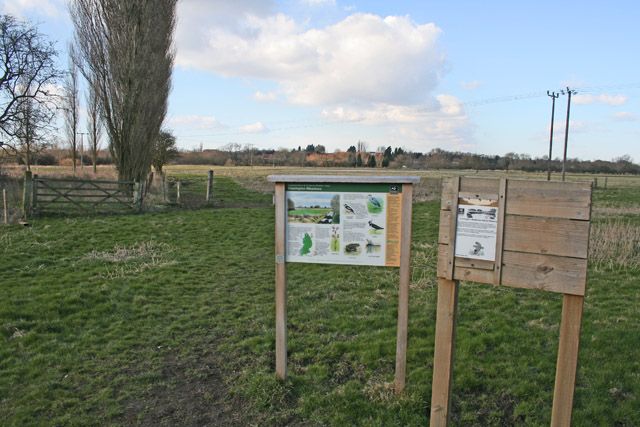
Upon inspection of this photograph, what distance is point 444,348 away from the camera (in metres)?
3.50

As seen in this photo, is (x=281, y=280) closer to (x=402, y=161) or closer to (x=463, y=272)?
(x=463, y=272)

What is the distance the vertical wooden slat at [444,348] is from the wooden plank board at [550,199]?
0.77m

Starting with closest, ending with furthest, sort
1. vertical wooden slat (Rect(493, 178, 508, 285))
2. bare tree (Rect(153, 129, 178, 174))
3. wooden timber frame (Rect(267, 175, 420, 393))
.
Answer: vertical wooden slat (Rect(493, 178, 508, 285)) < wooden timber frame (Rect(267, 175, 420, 393)) < bare tree (Rect(153, 129, 178, 174))

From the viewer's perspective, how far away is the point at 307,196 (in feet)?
14.1

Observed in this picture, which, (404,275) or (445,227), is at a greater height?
(445,227)

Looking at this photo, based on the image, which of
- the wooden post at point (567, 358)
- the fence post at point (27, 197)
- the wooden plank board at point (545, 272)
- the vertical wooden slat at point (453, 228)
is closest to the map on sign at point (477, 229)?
the vertical wooden slat at point (453, 228)

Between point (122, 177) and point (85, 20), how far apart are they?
7555 millimetres

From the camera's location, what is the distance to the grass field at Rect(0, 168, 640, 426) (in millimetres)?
3932

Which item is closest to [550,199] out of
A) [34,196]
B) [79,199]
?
[34,196]

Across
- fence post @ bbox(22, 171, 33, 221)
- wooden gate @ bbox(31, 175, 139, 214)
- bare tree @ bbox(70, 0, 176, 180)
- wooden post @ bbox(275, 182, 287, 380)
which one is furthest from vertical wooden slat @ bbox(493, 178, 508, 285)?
bare tree @ bbox(70, 0, 176, 180)

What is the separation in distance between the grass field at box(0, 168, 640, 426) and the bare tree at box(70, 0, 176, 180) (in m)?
13.6

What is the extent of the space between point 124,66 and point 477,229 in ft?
73.1

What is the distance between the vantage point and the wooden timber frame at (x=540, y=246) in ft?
9.79

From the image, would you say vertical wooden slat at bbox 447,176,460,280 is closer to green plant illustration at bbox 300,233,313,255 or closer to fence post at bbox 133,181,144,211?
green plant illustration at bbox 300,233,313,255
